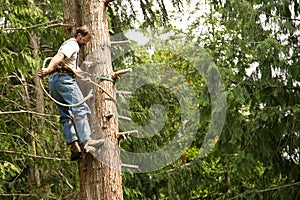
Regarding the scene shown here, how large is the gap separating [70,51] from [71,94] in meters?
0.37

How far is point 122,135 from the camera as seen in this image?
5.27 m

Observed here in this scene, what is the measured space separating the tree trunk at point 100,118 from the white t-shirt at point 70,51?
0.17 metres

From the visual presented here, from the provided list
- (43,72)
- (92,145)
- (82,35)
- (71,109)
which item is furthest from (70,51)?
(92,145)

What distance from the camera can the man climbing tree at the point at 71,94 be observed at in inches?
202

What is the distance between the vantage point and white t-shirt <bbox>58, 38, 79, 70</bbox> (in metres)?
5.15

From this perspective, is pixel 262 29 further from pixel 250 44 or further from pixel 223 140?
pixel 223 140

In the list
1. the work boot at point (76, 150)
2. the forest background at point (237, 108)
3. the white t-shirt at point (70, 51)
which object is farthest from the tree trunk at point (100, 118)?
the forest background at point (237, 108)

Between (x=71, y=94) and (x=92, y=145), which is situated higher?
(x=71, y=94)

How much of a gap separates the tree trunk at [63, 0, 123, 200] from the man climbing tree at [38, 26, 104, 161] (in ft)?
0.31

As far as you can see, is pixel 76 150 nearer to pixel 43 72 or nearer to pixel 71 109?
pixel 71 109

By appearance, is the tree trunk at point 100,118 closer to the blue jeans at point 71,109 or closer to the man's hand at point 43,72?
the blue jeans at point 71,109

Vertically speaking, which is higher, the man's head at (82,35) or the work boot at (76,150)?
the man's head at (82,35)

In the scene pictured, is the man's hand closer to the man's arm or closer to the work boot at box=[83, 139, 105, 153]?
the man's arm

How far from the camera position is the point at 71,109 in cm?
532
